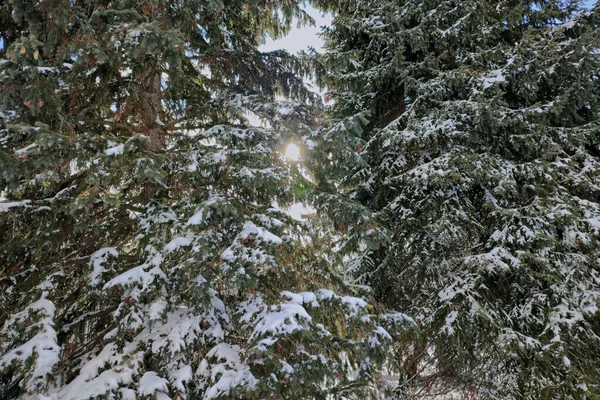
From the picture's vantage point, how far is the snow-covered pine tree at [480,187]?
4.48 meters

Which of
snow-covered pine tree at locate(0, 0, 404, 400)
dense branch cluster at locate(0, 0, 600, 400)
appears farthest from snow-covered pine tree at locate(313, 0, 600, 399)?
snow-covered pine tree at locate(0, 0, 404, 400)

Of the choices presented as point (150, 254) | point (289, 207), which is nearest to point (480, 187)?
point (289, 207)

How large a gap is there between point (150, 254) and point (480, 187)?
4.87m

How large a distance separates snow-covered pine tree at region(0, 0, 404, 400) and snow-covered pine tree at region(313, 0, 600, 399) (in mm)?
1086

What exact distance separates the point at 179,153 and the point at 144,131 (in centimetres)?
119

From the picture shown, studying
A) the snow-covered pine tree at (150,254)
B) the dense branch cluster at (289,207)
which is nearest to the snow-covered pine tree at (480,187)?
the dense branch cluster at (289,207)

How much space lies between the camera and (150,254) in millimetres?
3559

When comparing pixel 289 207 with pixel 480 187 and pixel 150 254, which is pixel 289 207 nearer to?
pixel 150 254

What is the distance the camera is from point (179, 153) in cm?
420

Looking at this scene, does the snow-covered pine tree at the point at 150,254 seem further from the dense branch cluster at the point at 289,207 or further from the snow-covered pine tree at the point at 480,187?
the snow-covered pine tree at the point at 480,187

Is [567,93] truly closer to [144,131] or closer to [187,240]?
[187,240]

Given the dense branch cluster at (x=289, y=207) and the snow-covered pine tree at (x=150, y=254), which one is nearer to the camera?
the snow-covered pine tree at (x=150, y=254)

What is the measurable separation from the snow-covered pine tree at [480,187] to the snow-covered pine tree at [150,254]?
3.56ft

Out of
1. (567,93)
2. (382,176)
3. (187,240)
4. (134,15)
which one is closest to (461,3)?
(567,93)
